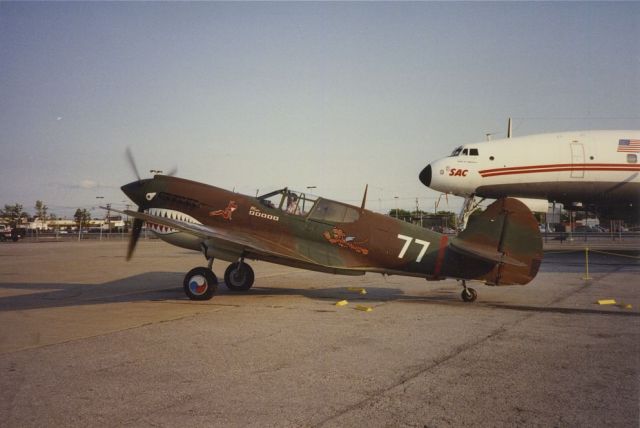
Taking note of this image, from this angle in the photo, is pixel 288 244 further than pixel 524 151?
No

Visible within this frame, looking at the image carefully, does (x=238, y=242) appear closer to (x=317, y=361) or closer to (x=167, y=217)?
(x=167, y=217)

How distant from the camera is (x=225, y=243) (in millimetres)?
10742

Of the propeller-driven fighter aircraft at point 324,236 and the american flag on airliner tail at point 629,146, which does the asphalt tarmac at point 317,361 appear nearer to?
the propeller-driven fighter aircraft at point 324,236

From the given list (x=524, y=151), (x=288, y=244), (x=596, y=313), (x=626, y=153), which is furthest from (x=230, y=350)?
(x=626, y=153)

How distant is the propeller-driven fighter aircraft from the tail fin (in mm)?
19

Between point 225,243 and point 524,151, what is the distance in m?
16.5

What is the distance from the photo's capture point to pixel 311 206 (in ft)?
37.5

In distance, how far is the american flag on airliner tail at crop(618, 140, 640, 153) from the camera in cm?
2198

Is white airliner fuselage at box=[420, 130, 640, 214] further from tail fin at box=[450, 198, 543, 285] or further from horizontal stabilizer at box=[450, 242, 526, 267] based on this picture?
horizontal stabilizer at box=[450, 242, 526, 267]

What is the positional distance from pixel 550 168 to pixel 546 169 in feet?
0.64

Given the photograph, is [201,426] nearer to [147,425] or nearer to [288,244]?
[147,425]

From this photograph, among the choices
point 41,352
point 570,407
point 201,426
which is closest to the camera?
point 201,426

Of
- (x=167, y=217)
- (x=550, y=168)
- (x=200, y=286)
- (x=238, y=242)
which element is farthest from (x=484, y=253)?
(x=550, y=168)

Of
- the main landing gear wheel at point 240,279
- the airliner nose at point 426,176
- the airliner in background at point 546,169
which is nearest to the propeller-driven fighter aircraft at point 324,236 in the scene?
the main landing gear wheel at point 240,279
